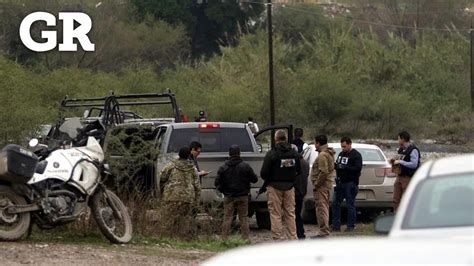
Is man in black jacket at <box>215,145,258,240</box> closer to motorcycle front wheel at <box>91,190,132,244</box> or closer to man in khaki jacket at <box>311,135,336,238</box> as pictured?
man in khaki jacket at <box>311,135,336,238</box>

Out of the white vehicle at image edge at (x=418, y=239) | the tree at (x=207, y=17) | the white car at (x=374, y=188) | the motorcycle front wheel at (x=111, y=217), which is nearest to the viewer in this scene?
the white vehicle at image edge at (x=418, y=239)

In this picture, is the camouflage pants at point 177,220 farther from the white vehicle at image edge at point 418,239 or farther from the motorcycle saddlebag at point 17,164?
the white vehicle at image edge at point 418,239

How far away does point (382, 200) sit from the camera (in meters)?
19.0

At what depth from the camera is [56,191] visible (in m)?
13.1

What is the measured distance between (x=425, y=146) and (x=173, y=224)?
113ft

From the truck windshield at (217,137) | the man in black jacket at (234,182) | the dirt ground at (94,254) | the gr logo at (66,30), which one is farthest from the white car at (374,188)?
the gr logo at (66,30)

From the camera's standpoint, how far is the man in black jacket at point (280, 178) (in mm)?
15461

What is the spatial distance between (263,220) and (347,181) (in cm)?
146

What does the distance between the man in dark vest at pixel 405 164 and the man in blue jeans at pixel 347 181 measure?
58 cm

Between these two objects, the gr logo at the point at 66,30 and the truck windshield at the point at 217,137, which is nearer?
the truck windshield at the point at 217,137

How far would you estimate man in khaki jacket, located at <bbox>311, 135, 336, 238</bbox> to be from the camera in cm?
1680

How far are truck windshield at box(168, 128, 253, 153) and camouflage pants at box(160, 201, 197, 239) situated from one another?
285 centimetres

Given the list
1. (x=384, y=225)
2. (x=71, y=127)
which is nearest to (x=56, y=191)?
(x=71, y=127)

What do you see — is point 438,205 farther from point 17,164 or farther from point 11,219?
point 11,219
